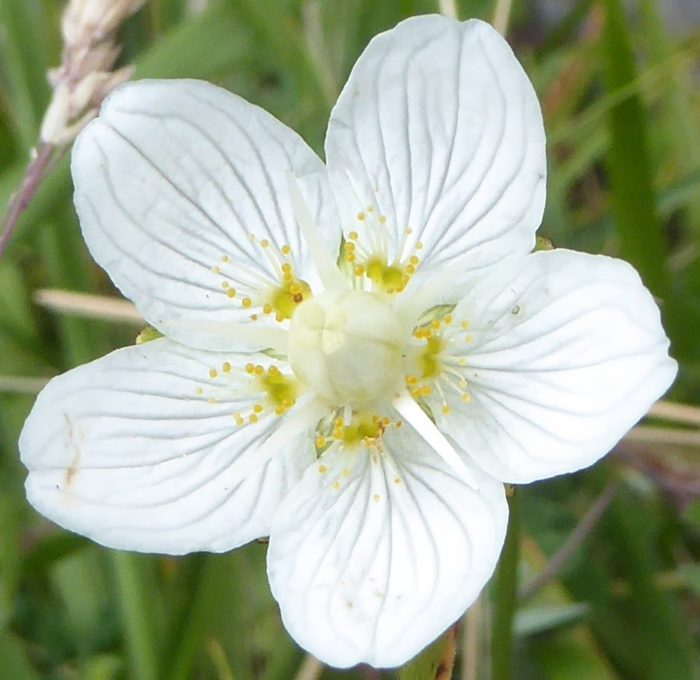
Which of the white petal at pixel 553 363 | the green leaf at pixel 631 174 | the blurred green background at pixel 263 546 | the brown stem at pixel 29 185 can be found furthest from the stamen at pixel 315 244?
the green leaf at pixel 631 174

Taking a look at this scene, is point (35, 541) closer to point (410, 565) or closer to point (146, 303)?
point (146, 303)

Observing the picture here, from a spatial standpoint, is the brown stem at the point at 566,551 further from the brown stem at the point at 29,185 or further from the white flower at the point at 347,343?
the brown stem at the point at 29,185

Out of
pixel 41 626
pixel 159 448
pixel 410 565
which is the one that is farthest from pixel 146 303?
pixel 41 626

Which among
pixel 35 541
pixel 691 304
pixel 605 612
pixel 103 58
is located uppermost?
pixel 103 58

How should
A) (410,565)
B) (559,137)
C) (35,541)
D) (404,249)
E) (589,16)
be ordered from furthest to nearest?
(589,16)
(559,137)
(35,541)
(404,249)
(410,565)

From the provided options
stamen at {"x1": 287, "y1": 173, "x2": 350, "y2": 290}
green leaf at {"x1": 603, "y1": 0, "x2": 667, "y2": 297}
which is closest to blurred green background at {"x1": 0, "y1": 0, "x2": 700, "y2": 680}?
green leaf at {"x1": 603, "y1": 0, "x2": 667, "y2": 297}

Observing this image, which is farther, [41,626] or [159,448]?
[41,626]

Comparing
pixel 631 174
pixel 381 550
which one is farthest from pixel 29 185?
pixel 631 174
